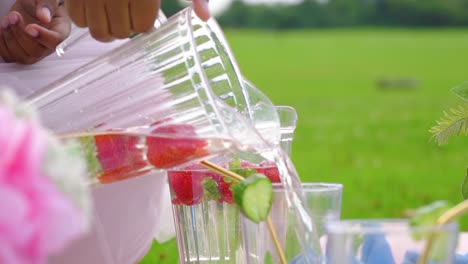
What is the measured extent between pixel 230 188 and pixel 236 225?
70mm

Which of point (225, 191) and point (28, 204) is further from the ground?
point (28, 204)

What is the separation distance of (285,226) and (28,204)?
609mm

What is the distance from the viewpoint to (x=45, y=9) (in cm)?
157

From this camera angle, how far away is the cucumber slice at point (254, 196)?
3.85ft

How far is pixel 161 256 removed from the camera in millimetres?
2203

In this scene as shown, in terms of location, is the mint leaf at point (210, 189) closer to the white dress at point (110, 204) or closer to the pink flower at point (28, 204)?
the white dress at point (110, 204)

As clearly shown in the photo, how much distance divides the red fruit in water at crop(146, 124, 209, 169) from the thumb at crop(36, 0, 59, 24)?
1.31ft

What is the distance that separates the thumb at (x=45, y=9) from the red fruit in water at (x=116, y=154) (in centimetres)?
38

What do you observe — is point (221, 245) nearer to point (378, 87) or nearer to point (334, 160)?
point (334, 160)

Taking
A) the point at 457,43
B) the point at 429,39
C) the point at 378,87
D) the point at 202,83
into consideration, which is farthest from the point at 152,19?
the point at 429,39

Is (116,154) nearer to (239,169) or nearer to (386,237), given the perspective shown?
(239,169)

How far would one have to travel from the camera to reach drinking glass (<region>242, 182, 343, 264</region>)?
1.28m

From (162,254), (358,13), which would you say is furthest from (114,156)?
(358,13)

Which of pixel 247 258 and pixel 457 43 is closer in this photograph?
pixel 247 258
